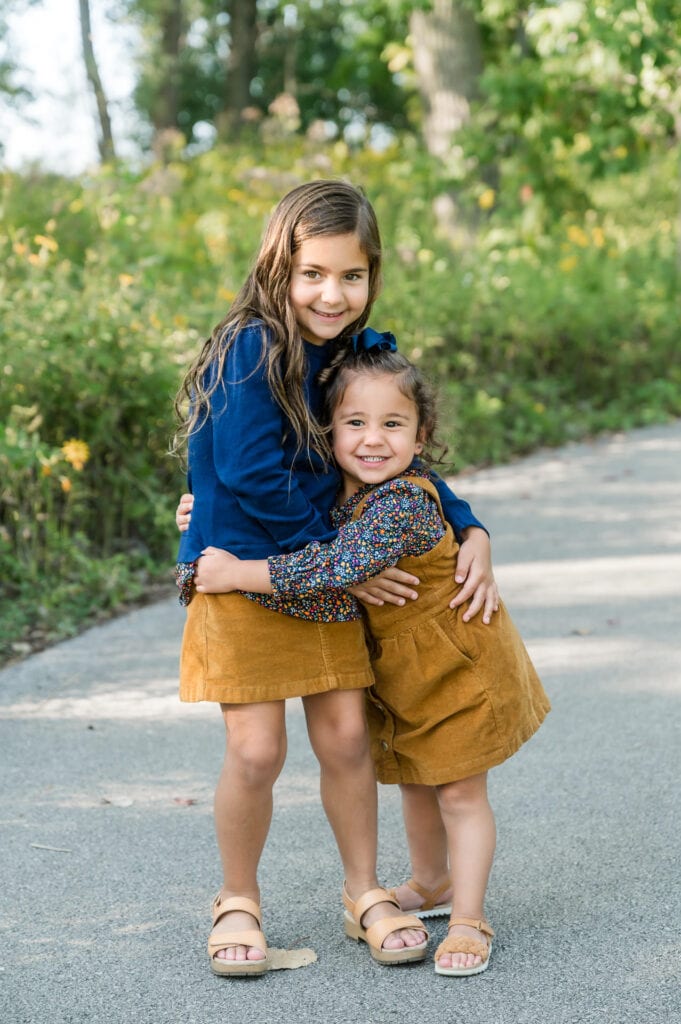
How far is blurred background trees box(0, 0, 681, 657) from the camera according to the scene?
Answer: 17.3 ft

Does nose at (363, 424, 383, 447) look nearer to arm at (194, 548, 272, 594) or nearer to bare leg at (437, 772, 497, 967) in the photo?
arm at (194, 548, 272, 594)

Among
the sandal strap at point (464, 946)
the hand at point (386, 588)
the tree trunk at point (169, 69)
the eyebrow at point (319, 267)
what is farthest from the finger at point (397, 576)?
the tree trunk at point (169, 69)

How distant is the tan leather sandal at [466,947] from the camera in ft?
7.97

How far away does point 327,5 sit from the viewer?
70.2 ft

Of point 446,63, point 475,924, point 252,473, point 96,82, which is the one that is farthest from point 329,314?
point 96,82

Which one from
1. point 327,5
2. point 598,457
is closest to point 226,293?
point 598,457

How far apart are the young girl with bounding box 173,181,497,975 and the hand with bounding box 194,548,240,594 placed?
0.02m

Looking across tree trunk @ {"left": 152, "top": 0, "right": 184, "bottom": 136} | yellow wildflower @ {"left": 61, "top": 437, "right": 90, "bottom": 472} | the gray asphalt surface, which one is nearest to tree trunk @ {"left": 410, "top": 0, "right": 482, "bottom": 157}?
tree trunk @ {"left": 152, "top": 0, "right": 184, "bottom": 136}

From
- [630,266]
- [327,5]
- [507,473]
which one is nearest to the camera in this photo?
[507,473]

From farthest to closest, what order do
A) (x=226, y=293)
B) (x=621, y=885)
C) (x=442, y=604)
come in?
(x=226, y=293) < (x=621, y=885) < (x=442, y=604)

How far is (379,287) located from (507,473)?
518cm

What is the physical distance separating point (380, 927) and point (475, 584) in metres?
0.71

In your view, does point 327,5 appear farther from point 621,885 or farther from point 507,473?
point 621,885

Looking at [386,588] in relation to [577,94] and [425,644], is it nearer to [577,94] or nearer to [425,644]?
[425,644]
